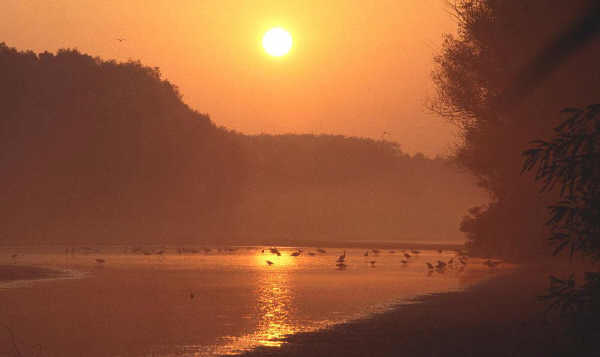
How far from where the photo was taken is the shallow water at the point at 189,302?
18.0 meters

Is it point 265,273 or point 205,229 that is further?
point 205,229

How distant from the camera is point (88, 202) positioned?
9088 cm

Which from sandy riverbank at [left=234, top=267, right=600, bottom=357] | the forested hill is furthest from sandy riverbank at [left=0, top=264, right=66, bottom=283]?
the forested hill

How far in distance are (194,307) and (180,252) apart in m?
34.1

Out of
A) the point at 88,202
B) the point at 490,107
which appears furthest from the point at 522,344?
the point at 88,202

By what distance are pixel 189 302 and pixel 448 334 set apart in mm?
10154

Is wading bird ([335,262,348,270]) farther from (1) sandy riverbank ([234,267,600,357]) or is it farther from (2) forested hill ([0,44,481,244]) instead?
(2) forested hill ([0,44,481,244])

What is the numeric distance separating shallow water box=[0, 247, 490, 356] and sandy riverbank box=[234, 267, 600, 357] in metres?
1.06

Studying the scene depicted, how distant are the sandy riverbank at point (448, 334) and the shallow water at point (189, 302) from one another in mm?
1062

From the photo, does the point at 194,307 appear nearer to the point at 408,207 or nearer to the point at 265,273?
the point at 265,273

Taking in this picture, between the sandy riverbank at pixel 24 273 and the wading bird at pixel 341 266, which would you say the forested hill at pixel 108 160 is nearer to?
the sandy riverbank at pixel 24 273

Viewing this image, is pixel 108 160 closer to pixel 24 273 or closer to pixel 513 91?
pixel 24 273

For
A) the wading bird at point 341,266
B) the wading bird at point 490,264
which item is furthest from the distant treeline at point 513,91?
the wading bird at point 341,266

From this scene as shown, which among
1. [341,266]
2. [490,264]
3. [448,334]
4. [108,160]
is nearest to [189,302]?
[448,334]
